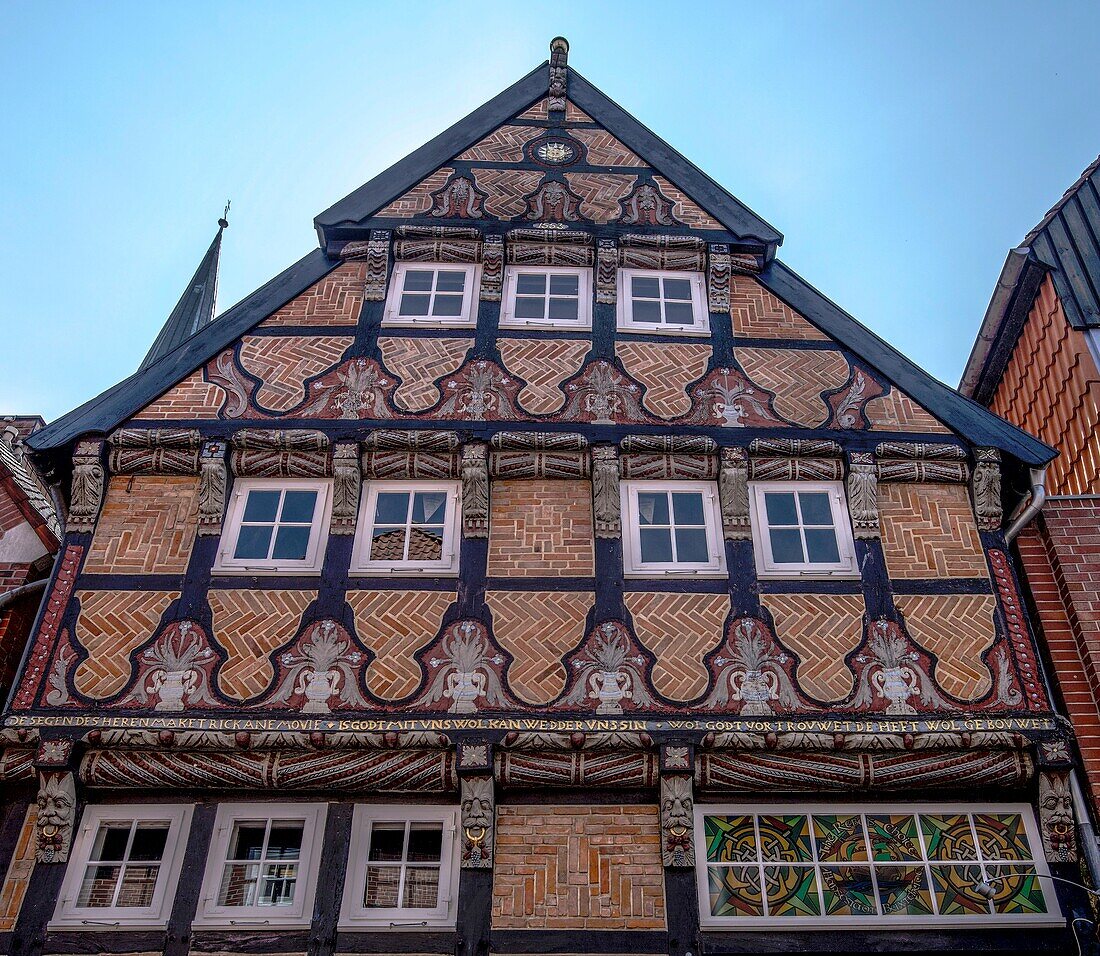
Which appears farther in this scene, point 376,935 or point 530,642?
point 530,642

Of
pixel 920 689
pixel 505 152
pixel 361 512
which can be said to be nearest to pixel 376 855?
pixel 361 512

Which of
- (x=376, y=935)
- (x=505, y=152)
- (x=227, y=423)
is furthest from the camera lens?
(x=505, y=152)

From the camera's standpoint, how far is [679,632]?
8.45 m

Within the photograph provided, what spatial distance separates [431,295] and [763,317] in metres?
3.09

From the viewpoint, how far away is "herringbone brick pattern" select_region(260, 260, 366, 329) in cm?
1045

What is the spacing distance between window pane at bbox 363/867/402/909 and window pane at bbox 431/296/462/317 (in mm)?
5045

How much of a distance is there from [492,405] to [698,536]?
2088 millimetres

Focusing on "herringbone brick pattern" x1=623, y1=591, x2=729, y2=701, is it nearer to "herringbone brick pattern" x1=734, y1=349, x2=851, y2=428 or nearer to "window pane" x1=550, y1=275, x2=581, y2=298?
"herringbone brick pattern" x1=734, y1=349, x2=851, y2=428

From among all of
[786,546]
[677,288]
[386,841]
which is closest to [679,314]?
[677,288]

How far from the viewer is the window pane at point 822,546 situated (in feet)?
29.3

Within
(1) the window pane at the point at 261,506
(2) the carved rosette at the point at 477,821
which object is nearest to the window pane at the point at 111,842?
(2) the carved rosette at the point at 477,821

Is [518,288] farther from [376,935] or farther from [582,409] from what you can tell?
[376,935]

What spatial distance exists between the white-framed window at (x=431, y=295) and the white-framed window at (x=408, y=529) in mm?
1839

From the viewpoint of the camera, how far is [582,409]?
9711 mm
